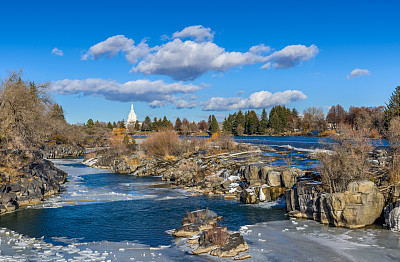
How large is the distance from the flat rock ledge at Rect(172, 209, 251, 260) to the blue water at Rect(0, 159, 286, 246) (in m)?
1.10

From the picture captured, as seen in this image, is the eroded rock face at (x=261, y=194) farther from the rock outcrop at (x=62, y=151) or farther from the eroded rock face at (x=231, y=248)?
the rock outcrop at (x=62, y=151)

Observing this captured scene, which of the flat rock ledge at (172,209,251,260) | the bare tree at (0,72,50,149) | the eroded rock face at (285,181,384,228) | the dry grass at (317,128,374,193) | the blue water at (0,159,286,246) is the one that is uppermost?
the bare tree at (0,72,50,149)

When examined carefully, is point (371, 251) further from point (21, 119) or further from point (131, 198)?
point (21, 119)

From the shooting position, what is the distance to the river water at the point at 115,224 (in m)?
14.2

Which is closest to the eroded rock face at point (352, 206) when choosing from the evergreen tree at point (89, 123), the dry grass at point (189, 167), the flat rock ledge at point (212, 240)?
the flat rock ledge at point (212, 240)

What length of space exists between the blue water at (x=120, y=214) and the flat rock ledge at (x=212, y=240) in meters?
1.10

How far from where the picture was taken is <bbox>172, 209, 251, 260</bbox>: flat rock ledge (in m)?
13.8

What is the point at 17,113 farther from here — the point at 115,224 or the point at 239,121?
the point at 239,121

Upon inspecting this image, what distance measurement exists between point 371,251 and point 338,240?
1845 mm

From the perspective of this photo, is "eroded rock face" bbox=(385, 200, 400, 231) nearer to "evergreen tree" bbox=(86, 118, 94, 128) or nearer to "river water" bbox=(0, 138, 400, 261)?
"river water" bbox=(0, 138, 400, 261)

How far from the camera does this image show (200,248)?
47.1 ft

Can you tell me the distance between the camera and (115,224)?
19.8m

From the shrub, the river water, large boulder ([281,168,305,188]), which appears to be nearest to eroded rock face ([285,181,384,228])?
the river water

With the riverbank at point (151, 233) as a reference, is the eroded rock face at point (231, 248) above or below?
above
